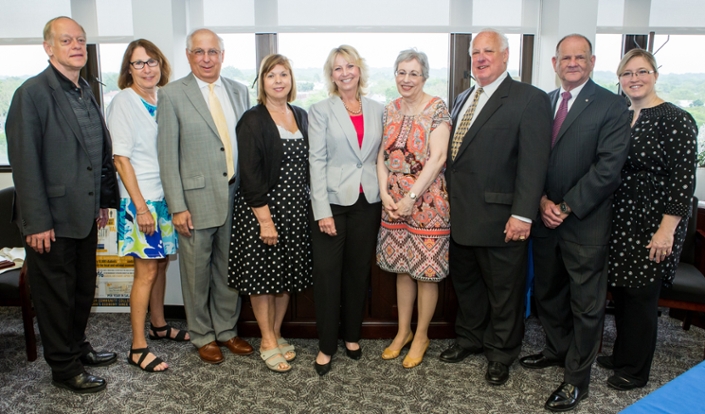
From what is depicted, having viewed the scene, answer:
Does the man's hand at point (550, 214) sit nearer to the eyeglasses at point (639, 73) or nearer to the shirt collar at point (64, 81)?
the eyeglasses at point (639, 73)

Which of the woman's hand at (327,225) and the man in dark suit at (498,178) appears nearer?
the man in dark suit at (498,178)

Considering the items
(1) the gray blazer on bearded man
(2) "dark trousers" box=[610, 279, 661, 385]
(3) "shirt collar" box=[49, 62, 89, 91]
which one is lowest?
(2) "dark trousers" box=[610, 279, 661, 385]

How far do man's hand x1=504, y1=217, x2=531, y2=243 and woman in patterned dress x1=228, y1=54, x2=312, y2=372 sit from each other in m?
1.02

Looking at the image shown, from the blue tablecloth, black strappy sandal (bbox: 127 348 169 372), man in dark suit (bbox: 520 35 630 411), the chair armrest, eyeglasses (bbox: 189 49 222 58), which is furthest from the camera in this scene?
the chair armrest

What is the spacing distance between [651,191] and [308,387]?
1.88 m

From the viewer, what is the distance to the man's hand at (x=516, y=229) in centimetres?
229

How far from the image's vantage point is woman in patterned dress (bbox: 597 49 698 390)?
7.15 ft

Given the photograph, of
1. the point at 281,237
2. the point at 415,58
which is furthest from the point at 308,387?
the point at 415,58

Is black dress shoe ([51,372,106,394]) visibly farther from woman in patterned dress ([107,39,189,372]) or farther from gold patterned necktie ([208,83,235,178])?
gold patterned necktie ([208,83,235,178])

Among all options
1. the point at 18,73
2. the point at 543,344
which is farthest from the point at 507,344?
the point at 18,73

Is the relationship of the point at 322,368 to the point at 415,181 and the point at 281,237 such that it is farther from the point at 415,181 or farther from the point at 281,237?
the point at 415,181

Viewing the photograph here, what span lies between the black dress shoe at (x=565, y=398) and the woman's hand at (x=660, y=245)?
0.71 metres

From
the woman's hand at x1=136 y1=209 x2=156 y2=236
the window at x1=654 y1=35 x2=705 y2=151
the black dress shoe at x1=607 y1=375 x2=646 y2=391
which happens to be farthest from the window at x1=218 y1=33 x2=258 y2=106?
the window at x1=654 y1=35 x2=705 y2=151

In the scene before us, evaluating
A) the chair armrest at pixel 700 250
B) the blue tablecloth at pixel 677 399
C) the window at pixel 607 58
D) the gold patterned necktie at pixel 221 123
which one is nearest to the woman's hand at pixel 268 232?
the gold patterned necktie at pixel 221 123
